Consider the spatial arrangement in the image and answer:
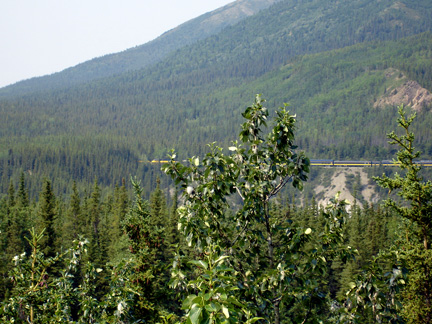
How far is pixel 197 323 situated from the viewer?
6.32 m

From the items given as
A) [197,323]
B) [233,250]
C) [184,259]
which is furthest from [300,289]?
[197,323]

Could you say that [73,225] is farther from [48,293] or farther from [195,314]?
[195,314]

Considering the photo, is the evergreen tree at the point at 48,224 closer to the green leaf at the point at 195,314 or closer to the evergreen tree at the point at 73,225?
the evergreen tree at the point at 73,225

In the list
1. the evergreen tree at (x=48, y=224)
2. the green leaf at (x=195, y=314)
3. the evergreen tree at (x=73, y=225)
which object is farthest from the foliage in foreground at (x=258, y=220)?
the evergreen tree at (x=73, y=225)

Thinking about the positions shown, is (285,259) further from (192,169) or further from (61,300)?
(61,300)

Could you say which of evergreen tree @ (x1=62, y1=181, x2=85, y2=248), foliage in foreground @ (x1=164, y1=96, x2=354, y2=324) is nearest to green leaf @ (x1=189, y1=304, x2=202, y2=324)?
foliage in foreground @ (x1=164, y1=96, x2=354, y2=324)

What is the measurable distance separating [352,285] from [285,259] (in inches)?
61.6

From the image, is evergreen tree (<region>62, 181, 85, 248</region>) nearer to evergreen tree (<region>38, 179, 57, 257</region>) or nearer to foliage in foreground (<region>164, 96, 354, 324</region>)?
evergreen tree (<region>38, 179, 57, 257</region>)

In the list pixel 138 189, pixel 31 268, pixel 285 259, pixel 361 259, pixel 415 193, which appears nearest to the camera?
pixel 285 259

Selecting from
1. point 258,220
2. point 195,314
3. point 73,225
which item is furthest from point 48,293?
point 73,225

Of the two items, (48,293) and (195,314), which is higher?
(195,314)

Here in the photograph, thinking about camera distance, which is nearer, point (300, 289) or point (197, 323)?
point (197, 323)

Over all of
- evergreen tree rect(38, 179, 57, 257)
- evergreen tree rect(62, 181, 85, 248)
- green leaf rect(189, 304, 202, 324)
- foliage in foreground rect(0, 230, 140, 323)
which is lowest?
evergreen tree rect(62, 181, 85, 248)

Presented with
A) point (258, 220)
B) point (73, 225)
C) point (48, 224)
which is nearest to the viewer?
point (258, 220)
